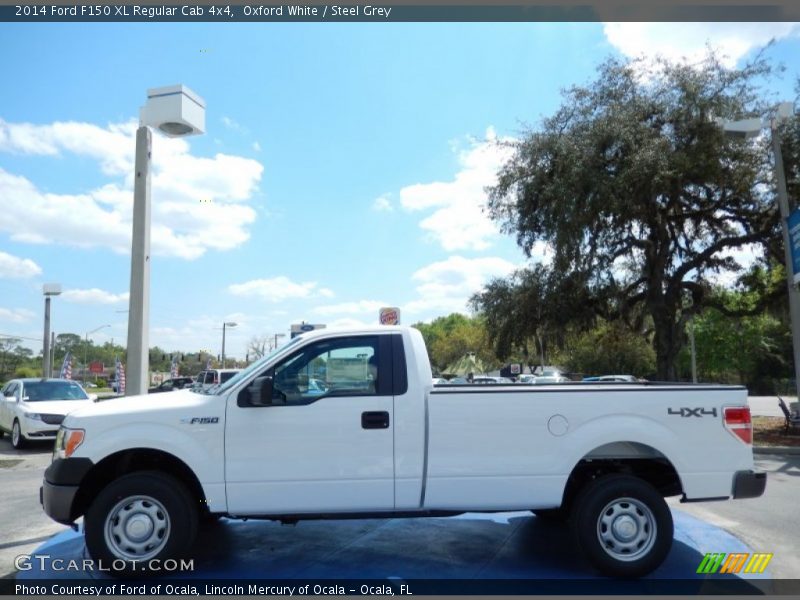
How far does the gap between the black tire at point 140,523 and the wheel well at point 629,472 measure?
326 cm

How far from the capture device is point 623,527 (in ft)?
17.6

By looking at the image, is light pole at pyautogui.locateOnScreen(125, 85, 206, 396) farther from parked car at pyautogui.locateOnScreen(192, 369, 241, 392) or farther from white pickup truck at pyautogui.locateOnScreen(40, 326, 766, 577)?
white pickup truck at pyautogui.locateOnScreen(40, 326, 766, 577)

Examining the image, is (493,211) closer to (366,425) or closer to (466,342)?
(366,425)

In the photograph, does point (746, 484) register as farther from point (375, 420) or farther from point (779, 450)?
point (779, 450)

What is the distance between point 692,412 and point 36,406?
47.2ft

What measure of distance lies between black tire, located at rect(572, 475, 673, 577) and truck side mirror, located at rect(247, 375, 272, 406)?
2719 mm

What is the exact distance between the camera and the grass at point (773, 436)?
1491 cm

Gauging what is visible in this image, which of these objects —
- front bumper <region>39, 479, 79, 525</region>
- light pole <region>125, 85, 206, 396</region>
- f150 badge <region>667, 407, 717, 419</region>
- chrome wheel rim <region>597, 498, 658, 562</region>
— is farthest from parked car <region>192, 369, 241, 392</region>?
f150 badge <region>667, 407, 717, 419</region>

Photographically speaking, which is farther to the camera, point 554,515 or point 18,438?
point 18,438

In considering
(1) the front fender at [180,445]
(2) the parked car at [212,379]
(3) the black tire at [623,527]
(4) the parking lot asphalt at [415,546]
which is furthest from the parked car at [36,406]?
(3) the black tire at [623,527]

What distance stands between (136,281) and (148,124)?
2.07 meters

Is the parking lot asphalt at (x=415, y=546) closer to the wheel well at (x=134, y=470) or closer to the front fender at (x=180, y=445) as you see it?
the wheel well at (x=134, y=470)

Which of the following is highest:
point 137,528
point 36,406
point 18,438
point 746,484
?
point 36,406

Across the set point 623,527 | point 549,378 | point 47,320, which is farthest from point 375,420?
point 47,320
